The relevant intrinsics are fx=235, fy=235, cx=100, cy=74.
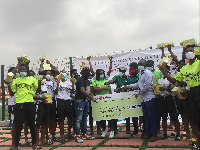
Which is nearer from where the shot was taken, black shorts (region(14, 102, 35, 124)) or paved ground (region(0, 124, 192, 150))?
paved ground (region(0, 124, 192, 150))

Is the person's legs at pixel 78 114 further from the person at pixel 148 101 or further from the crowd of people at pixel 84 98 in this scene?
the person at pixel 148 101

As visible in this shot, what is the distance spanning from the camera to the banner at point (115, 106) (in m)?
6.48

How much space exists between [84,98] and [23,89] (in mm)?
1740

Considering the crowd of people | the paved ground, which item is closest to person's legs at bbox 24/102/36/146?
the crowd of people

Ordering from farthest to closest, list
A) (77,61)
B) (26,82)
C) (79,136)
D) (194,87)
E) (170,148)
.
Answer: (77,61) → (79,136) → (26,82) → (170,148) → (194,87)

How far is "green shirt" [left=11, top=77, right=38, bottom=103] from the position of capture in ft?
17.2

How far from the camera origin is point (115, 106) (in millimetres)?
6707

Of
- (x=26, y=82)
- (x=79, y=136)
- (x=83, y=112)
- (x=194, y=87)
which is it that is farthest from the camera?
(x=83, y=112)

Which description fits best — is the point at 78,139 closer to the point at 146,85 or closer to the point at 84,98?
the point at 84,98

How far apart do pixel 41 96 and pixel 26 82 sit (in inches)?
22.5

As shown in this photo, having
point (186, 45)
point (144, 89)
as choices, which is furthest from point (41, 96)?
point (186, 45)

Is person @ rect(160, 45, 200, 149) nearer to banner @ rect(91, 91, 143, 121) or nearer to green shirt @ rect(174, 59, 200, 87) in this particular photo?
green shirt @ rect(174, 59, 200, 87)

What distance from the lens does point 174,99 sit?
568 cm

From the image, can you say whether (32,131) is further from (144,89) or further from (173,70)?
(173,70)
